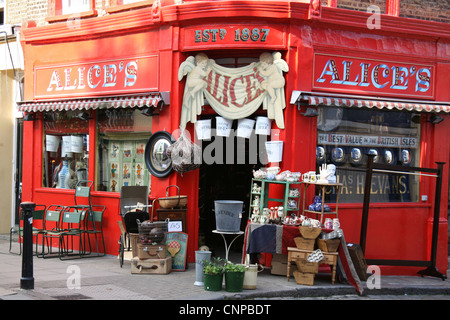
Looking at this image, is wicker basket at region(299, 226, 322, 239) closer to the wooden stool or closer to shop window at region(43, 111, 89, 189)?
the wooden stool

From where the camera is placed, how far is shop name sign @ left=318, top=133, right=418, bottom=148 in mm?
11031

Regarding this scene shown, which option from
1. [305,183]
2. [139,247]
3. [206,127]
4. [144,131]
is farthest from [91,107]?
[305,183]

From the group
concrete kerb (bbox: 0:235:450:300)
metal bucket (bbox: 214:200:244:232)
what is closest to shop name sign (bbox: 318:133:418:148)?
metal bucket (bbox: 214:200:244:232)

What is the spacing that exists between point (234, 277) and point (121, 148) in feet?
15.3

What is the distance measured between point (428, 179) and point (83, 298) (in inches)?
281

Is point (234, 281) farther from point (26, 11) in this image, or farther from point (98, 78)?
point (26, 11)

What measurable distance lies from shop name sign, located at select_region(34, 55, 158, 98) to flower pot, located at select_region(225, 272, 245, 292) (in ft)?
13.9

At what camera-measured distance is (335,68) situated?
1093cm

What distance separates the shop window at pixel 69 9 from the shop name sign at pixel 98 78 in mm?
1051

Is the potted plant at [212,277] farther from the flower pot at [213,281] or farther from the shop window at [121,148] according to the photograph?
the shop window at [121,148]

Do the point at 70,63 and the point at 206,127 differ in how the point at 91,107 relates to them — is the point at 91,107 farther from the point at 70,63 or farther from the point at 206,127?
the point at 206,127

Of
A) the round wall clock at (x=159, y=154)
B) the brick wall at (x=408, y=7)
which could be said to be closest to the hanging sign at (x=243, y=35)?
the brick wall at (x=408, y=7)

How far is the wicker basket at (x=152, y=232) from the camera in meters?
9.75

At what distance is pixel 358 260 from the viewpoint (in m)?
9.84
